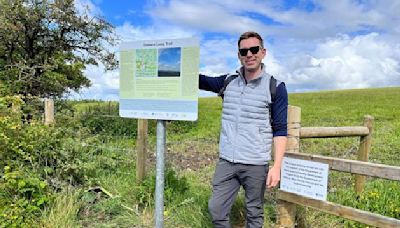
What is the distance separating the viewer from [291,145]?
453 centimetres

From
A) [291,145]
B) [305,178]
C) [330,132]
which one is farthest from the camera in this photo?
[330,132]

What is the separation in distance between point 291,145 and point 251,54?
129cm

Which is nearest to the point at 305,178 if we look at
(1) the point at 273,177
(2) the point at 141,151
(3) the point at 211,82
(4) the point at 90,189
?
(1) the point at 273,177

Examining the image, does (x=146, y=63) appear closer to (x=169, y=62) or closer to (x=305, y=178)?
(x=169, y=62)

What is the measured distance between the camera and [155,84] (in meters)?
4.02

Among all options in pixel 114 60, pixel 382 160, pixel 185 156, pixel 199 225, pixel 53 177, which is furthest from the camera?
pixel 114 60

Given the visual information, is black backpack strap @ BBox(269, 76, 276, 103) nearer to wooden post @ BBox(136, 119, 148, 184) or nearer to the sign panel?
the sign panel

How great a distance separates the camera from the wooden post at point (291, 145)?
4523mm

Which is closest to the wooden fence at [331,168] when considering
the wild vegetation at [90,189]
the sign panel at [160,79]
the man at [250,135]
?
the wild vegetation at [90,189]

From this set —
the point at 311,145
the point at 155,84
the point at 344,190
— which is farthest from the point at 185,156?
the point at 155,84

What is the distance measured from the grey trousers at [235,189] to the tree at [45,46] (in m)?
8.60

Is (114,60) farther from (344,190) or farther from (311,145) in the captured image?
(344,190)

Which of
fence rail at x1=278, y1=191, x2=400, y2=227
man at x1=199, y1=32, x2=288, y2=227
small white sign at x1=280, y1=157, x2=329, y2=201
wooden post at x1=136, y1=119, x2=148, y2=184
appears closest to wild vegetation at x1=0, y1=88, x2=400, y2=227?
wooden post at x1=136, y1=119, x2=148, y2=184

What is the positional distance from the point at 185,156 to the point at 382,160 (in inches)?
163
